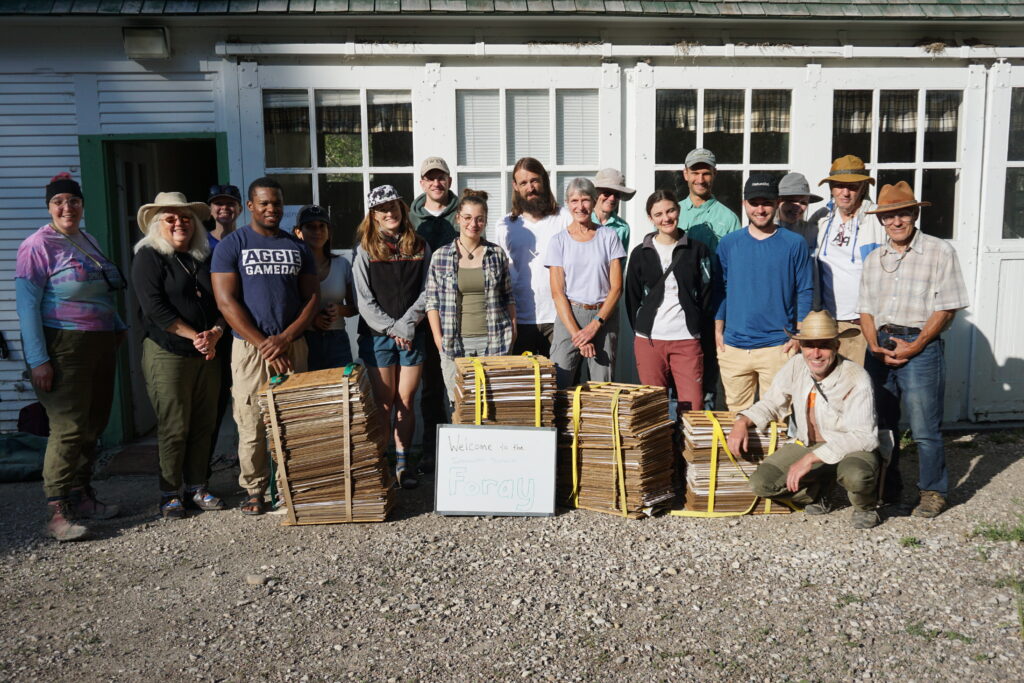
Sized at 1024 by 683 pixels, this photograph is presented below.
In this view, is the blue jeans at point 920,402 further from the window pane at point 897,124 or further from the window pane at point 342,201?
the window pane at point 342,201

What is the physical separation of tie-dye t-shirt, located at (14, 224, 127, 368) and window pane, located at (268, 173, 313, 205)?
1.63 m

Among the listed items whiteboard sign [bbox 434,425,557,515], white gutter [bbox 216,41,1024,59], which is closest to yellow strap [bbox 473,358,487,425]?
whiteboard sign [bbox 434,425,557,515]

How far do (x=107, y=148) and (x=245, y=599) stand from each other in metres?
3.99

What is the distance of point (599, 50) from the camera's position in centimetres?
631

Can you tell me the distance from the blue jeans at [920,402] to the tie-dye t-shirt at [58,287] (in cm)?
436

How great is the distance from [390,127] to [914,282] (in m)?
3.69

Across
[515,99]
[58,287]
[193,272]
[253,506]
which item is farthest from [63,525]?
[515,99]

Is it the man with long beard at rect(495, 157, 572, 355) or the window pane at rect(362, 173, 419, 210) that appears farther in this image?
the window pane at rect(362, 173, 419, 210)

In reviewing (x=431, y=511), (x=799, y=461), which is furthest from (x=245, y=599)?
Result: (x=799, y=461)

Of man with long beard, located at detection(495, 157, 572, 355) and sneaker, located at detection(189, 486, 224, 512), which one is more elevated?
man with long beard, located at detection(495, 157, 572, 355)

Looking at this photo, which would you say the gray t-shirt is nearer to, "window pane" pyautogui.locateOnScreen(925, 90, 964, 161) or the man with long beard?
the man with long beard

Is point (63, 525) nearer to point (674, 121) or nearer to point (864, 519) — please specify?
point (864, 519)

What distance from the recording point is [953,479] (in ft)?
18.5

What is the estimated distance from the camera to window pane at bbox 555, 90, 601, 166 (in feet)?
21.2
